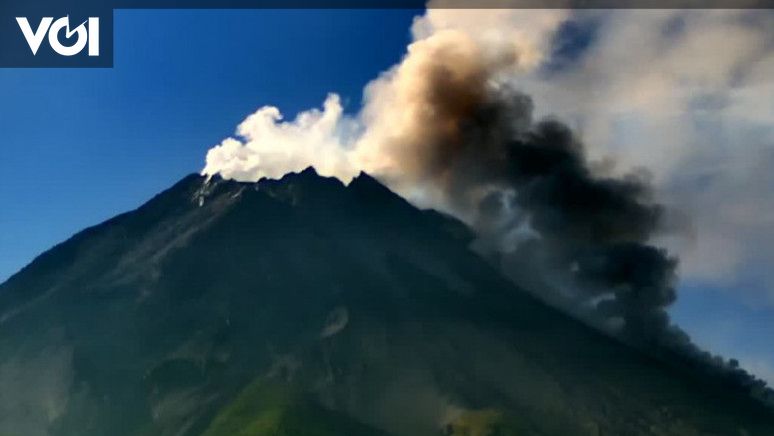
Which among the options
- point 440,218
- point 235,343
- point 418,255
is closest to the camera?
point 235,343

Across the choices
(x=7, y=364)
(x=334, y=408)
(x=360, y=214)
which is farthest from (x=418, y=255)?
(x=7, y=364)

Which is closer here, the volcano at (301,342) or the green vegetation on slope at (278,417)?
the green vegetation on slope at (278,417)

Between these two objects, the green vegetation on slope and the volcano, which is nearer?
the green vegetation on slope

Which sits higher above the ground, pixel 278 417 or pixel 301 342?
pixel 301 342

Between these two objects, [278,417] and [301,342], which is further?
[301,342]

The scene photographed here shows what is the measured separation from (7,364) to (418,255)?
71.2 metres

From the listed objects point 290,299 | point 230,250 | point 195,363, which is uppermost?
point 230,250

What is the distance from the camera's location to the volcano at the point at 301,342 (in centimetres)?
11950

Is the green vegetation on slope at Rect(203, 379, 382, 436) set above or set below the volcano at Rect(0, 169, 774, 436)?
below

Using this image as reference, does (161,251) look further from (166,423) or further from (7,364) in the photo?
(166,423)

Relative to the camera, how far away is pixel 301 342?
445ft

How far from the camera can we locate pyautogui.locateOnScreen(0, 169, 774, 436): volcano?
392 feet

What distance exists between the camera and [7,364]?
134750mm

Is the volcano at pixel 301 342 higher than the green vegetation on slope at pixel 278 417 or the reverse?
higher
